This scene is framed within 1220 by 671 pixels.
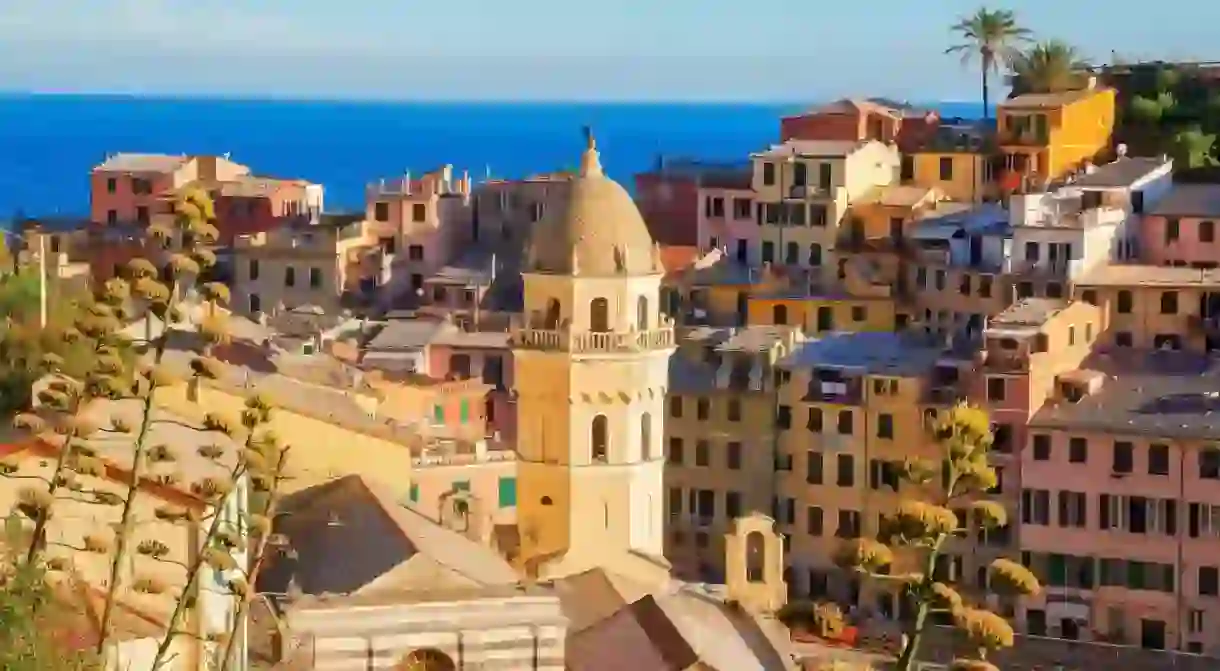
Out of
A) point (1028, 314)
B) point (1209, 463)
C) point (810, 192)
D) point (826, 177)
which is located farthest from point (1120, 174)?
point (1209, 463)

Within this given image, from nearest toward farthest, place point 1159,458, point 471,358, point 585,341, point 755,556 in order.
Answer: point 585,341 → point 755,556 → point 1159,458 → point 471,358

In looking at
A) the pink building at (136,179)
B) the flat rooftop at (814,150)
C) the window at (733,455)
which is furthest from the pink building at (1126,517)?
the pink building at (136,179)

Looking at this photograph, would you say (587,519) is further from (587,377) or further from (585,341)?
(585,341)

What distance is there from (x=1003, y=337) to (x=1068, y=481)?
9.03 ft

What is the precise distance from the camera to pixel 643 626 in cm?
3244

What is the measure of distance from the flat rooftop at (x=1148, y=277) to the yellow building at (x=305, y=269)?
64.9ft

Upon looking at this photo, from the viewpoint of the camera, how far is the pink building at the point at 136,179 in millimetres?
78938

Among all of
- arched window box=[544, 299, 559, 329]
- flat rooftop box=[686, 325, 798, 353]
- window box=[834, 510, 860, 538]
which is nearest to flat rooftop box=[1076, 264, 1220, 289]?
flat rooftop box=[686, 325, 798, 353]

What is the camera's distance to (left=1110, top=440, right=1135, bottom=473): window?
4912cm

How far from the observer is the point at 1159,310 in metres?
55.2

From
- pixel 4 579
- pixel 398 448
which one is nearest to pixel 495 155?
pixel 398 448

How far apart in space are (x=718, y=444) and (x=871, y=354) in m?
3.28

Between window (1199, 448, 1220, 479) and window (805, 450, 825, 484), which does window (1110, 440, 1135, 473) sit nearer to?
window (1199, 448, 1220, 479)

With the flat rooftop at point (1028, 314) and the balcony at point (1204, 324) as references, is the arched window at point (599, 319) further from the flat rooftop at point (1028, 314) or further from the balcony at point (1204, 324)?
the balcony at point (1204, 324)
